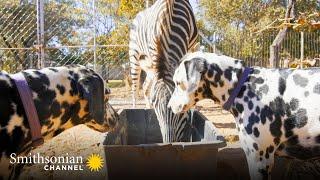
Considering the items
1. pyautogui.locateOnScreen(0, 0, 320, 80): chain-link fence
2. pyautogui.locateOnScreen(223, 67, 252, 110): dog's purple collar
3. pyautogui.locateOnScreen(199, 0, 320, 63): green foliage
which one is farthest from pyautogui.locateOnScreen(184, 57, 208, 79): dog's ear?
pyautogui.locateOnScreen(199, 0, 320, 63): green foliage

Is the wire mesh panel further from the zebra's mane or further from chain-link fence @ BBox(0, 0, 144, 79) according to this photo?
the zebra's mane

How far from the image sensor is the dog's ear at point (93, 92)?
9.07 ft

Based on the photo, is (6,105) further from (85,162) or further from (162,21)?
(162,21)

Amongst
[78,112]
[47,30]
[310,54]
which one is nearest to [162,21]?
[78,112]

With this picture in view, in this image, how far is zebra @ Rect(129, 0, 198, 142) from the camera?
374 centimetres

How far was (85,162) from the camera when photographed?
3.66 m

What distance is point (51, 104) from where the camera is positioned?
266 centimetres

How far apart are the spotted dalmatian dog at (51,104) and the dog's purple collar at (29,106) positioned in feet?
0.08

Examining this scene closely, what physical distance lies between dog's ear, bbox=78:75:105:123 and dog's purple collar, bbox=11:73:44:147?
1.17 feet

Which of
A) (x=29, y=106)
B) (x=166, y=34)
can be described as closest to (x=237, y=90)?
(x=29, y=106)

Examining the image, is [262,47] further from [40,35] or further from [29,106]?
[29,106]

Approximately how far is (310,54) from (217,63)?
12069 millimetres

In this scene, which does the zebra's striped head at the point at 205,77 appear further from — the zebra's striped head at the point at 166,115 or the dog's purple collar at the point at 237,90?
the zebra's striped head at the point at 166,115

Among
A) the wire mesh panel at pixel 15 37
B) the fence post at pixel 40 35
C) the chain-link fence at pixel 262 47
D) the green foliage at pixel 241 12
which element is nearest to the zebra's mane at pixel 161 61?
the fence post at pixel 40 35
